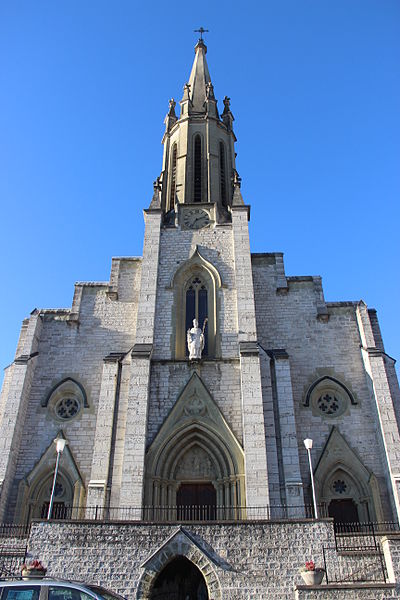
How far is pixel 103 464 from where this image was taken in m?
17.9

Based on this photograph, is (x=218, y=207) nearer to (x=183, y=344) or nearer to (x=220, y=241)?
(x=220, y=241)

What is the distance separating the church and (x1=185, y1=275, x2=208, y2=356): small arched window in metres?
0.06

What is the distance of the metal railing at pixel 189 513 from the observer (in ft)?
53.4

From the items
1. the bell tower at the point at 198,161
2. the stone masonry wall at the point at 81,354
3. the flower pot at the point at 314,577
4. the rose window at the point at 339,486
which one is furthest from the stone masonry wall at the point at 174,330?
the flower pot at the point at 314,577

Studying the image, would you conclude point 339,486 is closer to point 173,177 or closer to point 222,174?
point 222,174

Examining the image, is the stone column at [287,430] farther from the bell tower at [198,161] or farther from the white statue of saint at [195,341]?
the bell tower at [198,161]

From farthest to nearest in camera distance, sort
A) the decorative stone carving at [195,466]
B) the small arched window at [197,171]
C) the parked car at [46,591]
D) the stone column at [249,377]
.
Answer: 1. the small arched window at [197,171]
2. the decorative stone carving at [195,466]
3. the stone column at [249,377]
4. the parked car at [46,591]

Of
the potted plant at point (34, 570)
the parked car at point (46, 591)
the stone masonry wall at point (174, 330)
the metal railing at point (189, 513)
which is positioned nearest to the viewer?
the parked car at point (46, 591)

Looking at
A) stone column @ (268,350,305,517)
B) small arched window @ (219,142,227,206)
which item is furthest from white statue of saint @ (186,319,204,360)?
small arched window @ (219,142,227,206)

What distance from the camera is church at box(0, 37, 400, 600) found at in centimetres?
1334

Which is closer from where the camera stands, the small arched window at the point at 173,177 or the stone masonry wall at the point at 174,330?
the stone masonry wall at the point at 174,330

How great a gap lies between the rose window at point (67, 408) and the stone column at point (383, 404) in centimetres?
1179

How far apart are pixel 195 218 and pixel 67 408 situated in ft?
35.3

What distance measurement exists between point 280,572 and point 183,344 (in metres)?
10.2
